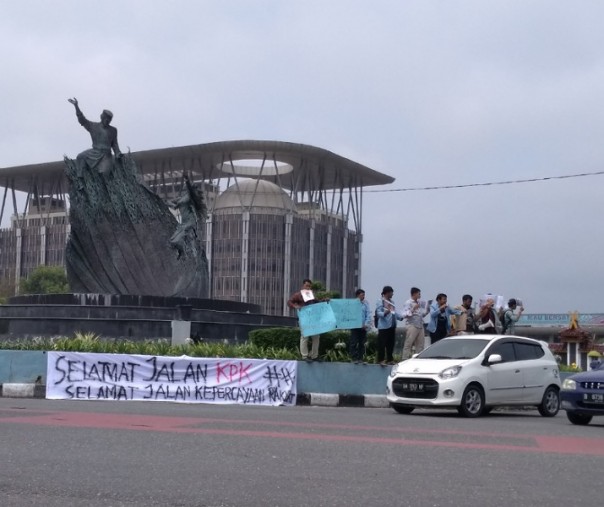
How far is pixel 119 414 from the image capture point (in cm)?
1473

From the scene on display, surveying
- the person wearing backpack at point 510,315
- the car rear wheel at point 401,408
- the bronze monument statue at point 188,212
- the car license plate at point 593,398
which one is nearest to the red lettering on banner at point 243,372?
the car rear wheel at point 401,408

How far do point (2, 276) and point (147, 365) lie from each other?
323ft

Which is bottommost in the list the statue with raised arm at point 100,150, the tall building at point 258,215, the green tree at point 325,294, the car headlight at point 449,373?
the car headlight at point 449,373

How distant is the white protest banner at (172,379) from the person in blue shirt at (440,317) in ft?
10.7

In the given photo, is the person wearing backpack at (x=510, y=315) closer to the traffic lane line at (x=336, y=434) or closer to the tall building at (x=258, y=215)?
the traffic lane line at (x=336, y=434)

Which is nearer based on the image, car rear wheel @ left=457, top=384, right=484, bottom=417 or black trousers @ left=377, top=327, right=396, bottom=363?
car rear wheel @ left=457, top=384, right=484, bottom=417

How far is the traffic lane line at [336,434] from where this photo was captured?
11148mm

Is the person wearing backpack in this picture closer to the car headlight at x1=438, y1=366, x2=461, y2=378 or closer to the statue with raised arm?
the car headlight at x1=438, y1=366, x2=461, y2=378

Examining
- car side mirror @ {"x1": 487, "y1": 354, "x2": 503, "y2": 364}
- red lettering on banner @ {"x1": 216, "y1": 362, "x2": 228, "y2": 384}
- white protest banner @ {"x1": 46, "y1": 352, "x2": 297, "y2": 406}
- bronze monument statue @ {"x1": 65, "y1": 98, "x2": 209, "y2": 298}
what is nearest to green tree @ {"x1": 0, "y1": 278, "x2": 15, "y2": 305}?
bronze monument statue @ {"x1": 65, "y1": 98, "x2": 209, "y2": 298}

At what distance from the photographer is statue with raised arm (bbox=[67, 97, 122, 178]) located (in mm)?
33000

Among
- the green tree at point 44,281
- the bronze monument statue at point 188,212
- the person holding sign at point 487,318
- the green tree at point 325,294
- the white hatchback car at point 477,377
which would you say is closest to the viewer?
the white hatchback car at point 477,377

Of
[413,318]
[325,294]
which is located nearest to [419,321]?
[413,318]

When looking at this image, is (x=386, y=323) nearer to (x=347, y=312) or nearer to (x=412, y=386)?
(x=347, y=312)

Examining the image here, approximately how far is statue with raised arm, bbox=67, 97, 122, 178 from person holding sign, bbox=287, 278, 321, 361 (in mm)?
14805
